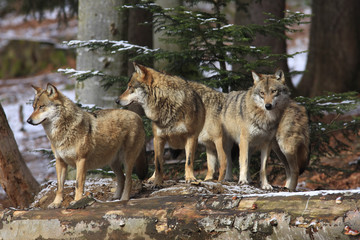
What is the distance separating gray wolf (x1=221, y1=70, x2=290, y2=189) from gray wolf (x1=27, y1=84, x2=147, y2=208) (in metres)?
1.86

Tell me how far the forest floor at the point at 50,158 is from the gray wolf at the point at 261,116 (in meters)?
0.55

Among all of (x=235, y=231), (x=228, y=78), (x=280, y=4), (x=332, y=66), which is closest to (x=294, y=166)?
(x=228, y=78)

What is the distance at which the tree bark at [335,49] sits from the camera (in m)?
16.9

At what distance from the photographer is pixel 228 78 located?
918cm

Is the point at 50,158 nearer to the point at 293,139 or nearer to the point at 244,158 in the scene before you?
the point at 244,158

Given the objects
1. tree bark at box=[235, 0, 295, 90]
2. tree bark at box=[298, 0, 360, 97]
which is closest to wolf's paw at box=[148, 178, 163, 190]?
tree bark at box=[235, 0, 295, 90]

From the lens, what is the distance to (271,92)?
7.65 metres

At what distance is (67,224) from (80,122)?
5.31ft

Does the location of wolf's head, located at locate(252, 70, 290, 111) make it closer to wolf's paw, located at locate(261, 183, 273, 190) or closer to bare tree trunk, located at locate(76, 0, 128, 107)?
wolf's paw, located at locate(261, 183, 273, 190)

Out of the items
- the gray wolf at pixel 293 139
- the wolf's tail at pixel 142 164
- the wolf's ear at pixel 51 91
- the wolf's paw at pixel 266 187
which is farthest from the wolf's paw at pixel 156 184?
the gray wolf at pixel 293 139

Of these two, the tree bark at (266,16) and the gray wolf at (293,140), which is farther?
the tree bark at (266,16)

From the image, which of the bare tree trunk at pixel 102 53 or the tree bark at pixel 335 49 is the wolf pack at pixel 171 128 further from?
the tree bark at pixel 335 49

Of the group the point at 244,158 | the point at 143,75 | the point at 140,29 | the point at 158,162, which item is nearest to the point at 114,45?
the point at 143,75

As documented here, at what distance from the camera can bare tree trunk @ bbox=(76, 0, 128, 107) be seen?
10727mm
